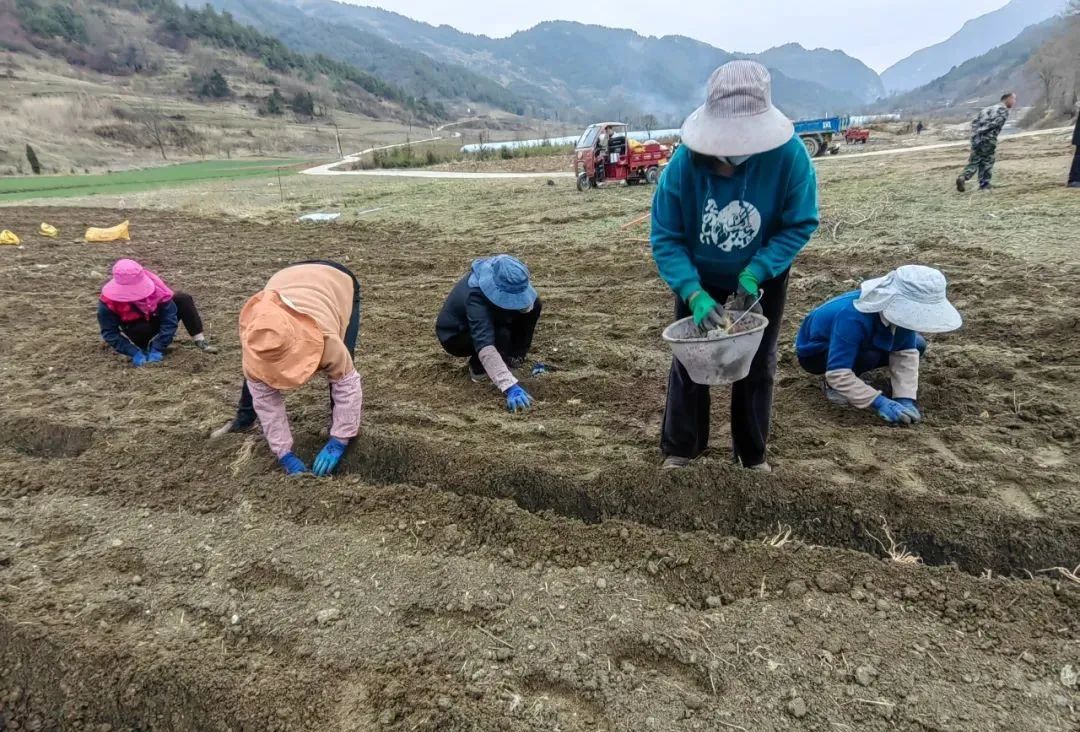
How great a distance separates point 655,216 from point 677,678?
1614mm

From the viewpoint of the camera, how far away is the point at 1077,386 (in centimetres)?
327

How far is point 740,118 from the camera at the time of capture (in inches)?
77.0

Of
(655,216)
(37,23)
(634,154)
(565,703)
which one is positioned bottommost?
(565,703)

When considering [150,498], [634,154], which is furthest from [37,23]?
[150,498]

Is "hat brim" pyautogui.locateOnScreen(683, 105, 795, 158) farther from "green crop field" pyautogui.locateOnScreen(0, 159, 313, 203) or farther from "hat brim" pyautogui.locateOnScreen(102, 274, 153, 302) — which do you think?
"green crop field" pyautogui.locateOnScreen(0, 159, 313, 203)

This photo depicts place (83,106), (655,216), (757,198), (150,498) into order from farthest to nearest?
(83,106) < (150,498) < (655,216) < (757,198)

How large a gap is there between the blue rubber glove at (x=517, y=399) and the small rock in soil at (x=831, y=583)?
6.06ft

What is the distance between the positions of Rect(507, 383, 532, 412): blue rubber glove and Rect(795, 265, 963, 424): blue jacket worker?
1652mm

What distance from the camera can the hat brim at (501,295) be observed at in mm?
3422

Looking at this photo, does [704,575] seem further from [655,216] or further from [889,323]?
[889,323]

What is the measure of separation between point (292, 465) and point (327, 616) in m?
1.01

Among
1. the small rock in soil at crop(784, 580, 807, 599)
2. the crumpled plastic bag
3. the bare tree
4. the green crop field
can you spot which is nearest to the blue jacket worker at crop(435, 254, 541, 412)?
the small rock in soil at crop(784, 580, 807, 599)

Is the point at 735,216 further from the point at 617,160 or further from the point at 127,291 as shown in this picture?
the point at 617,160

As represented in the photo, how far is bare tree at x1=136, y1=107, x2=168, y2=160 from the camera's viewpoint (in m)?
45.5
